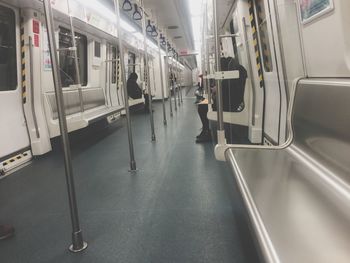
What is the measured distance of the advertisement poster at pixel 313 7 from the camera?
1.59 meters

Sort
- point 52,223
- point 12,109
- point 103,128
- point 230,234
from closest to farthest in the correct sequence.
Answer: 1. point 230,234
2. point 52,223
3. point 12,109
4. point 103,128

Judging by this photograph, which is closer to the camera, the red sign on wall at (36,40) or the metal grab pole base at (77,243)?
the metal grab pole base at (77,243)

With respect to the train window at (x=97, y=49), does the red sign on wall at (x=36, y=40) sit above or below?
below

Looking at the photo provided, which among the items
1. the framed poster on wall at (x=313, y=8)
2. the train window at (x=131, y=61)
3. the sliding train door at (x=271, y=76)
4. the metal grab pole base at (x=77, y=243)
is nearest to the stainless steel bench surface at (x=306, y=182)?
the framed poster on wall at (x=313, y=8)

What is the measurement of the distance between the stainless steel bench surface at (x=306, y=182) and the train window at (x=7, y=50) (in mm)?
3561

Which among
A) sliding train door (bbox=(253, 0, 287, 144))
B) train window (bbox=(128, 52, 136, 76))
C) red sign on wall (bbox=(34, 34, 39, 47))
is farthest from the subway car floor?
train window (bbox=(128, 52, 136, 76))

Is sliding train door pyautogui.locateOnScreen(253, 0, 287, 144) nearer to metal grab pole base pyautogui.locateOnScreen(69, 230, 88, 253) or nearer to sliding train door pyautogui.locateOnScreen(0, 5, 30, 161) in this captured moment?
metal grab pole base pyautogui.locateOnScreen(69, 230, 88, 253)

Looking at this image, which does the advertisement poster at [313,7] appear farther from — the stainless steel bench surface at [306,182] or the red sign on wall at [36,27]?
the red sign on wall at [36,27]

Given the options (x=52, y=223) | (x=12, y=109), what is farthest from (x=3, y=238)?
(x=12, y=109)

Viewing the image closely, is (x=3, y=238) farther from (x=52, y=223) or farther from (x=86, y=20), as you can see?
(x=86, y=20)

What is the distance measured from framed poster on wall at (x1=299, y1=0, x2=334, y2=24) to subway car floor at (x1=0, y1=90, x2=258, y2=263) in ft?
4.75

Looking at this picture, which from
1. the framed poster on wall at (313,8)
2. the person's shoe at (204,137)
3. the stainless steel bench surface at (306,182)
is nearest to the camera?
the stainless steel bench surface at (306,182)

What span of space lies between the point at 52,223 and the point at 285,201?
1.92 metres

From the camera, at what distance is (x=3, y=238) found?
7.29 feet
